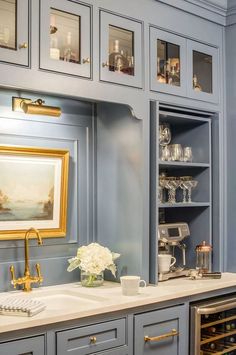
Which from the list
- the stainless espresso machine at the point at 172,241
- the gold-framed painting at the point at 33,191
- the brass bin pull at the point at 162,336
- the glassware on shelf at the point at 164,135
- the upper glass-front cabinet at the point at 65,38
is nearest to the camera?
the upper glass-front cabinet at the point at 65,38

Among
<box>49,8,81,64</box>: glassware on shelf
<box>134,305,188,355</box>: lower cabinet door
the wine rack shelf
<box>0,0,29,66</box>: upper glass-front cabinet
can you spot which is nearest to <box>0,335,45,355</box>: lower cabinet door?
<box>134,305,188,355</box>: lower cabinet door

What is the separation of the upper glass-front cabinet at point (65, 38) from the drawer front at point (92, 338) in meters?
1.26

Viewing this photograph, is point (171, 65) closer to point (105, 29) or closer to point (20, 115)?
point (105, 29)

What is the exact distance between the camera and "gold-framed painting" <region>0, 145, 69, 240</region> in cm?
284

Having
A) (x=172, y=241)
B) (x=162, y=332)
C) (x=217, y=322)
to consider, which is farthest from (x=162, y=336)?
(x=172, y=241)

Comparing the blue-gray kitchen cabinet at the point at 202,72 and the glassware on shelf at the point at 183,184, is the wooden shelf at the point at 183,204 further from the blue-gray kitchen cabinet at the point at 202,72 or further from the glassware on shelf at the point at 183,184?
the blue-gray kitchen cabinet at the point at 202,72

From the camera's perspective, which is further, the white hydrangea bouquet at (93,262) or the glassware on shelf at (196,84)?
the glassware on shelf at (196,84)

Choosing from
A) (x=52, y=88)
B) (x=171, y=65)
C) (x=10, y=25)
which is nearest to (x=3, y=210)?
(x=52, y=88)

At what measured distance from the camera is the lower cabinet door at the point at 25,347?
2.13 m

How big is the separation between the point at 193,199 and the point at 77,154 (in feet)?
2.96

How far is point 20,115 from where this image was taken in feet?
9.51

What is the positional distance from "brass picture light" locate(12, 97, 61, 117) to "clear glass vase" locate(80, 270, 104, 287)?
91 cm

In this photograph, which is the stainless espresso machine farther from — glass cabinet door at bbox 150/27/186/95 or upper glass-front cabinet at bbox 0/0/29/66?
upper glass-front cabinet at bbox 0/0/29/66

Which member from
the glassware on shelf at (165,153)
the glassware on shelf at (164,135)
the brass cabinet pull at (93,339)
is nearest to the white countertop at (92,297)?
the brass cabinet pull at (93,339)
